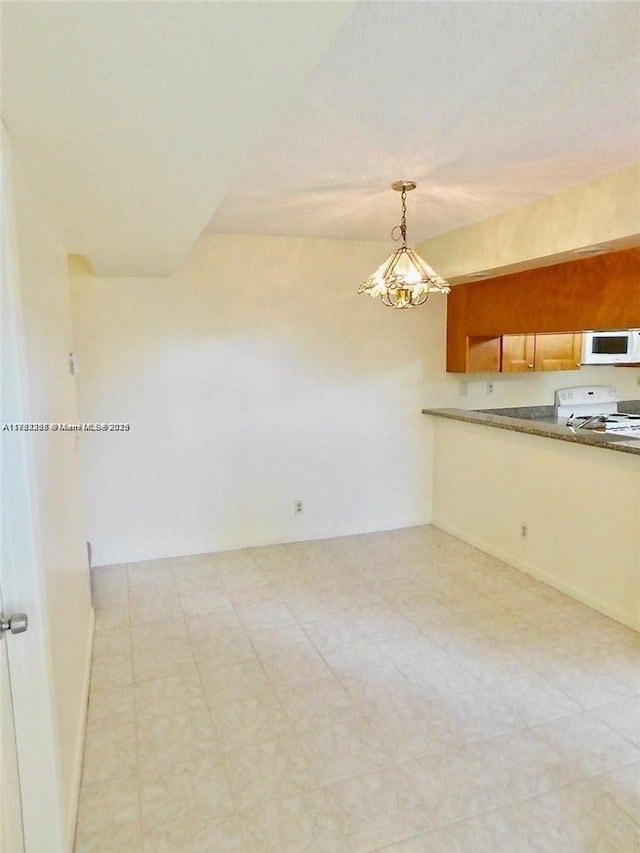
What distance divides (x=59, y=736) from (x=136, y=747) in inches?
21.1

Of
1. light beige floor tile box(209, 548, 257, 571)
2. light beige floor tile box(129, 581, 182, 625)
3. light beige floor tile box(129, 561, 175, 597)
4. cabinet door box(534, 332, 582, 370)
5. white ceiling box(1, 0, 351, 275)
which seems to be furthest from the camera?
cabinet door box(534, 332, 582, 370)

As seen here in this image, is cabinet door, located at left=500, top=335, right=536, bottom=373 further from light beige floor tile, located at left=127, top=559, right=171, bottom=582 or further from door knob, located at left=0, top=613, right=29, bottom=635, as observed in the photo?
door knob, located at left=0, top=613, right=29, bottom=635

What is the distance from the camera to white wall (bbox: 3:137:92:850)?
1524 mm

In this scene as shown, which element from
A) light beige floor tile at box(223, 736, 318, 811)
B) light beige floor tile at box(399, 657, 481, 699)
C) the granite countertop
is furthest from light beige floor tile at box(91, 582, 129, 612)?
the granite countertop

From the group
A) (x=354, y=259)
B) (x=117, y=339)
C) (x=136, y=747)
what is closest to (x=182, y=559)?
(x=117, y=339)

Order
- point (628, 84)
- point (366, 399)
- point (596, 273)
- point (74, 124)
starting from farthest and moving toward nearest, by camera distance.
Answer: point (366, 399) → point (596, 273) → point (628, 84) → point (74, 124)

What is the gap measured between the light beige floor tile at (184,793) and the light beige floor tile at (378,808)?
0.38m

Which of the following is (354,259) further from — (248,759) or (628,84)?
(248,759)

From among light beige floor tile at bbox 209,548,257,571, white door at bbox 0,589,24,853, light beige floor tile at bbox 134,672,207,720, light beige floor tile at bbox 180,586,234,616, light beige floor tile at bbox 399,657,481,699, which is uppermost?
white door at bbox 0,589,24,853

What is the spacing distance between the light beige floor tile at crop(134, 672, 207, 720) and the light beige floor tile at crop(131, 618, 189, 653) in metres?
0.33

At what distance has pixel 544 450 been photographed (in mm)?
3543

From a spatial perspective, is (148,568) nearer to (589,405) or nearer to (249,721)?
(249,721)

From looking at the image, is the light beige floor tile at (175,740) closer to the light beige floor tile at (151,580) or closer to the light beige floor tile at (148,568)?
the light beige floor tile at (151,580)

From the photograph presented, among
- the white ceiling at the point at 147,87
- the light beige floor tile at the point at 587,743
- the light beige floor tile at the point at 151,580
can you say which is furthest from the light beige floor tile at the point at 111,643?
the white ceiling at the point at 147,87
